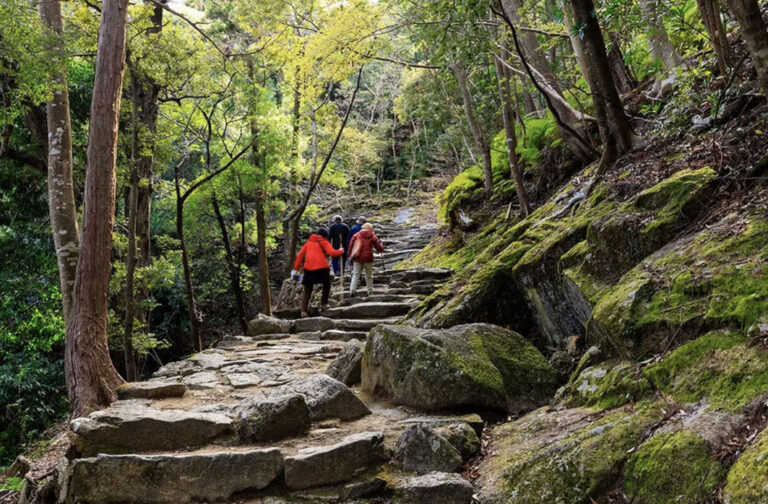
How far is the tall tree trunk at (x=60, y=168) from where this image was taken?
736 centimetres

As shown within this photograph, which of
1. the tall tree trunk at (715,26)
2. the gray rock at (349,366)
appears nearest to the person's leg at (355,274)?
the gray rock at (349,366)

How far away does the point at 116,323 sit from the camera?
968 cm

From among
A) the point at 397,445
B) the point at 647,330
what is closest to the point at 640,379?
the point at 647,330

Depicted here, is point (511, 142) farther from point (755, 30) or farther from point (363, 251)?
point (755, 30)

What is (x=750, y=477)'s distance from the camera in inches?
68.8

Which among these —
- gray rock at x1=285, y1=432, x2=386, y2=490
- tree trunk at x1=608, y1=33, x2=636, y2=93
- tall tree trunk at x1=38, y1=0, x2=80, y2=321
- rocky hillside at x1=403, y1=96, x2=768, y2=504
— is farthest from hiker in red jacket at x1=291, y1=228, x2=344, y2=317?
gray rock at x1=285, y1=432, x2=386, y2=490

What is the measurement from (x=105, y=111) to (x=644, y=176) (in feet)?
20.7

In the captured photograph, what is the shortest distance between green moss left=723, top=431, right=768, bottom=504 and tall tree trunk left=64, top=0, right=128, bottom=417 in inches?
225

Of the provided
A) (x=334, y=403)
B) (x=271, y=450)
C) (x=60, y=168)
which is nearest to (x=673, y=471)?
(x=271, y=450)

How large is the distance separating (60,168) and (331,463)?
6.98 m

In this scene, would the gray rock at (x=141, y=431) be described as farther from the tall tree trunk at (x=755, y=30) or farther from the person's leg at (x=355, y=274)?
the person's leg at (x=355, y=274)

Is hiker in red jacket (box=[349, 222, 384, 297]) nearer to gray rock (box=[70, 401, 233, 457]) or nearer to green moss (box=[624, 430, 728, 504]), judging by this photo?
gray rock (box=[70, 401, 233, 457])

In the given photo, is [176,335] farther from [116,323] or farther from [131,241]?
[131,241]

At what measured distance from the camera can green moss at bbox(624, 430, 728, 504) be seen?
1.94 meters
